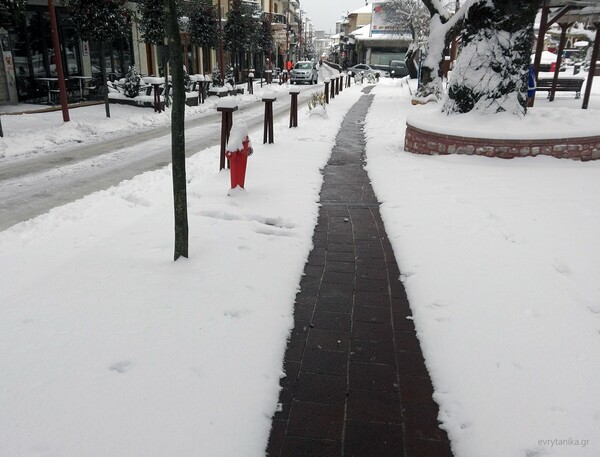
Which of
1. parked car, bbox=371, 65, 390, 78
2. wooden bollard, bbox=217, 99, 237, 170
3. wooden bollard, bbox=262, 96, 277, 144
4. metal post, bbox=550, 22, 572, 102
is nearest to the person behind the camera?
wooden bollard, bbox=217, 99, 237, 170

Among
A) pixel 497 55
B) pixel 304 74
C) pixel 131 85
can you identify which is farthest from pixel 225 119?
pixel 304 74

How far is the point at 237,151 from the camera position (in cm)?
552

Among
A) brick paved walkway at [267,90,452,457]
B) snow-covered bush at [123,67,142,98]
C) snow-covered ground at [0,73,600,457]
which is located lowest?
brick paved walkway at [267,90,452,457]

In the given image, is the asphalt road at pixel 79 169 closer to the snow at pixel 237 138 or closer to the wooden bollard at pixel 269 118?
A: the wooden bollard at pixel 269 118

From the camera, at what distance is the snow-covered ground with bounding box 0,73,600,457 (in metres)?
2.20

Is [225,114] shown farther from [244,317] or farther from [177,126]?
[244,317]

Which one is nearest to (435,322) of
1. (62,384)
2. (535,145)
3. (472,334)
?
(472,334)

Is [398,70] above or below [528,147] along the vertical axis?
above

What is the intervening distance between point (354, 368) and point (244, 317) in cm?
83

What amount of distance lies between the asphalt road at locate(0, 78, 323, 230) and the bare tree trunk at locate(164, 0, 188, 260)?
258cm

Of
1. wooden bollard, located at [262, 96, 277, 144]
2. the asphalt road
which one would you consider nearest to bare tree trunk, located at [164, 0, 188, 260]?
the asphalt road

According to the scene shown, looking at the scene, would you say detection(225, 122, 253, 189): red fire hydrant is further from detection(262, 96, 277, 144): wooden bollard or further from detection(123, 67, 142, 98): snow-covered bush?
detection(123, 67, 142, 98): snow-covered bush

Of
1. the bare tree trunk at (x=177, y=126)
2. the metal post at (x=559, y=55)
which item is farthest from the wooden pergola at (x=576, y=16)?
the bare tree trunk at (x=177, y=126)

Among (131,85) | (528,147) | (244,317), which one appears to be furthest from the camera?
(131,85)
